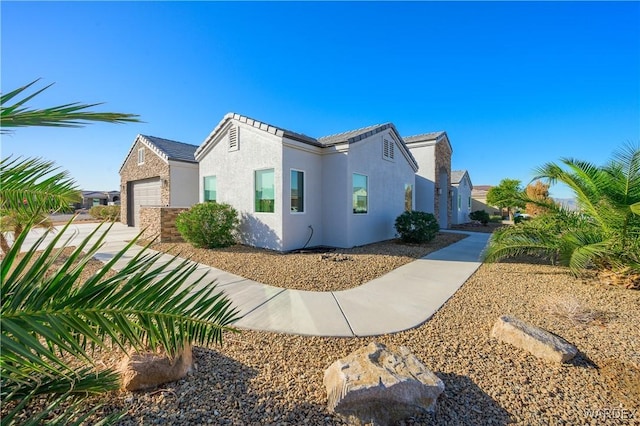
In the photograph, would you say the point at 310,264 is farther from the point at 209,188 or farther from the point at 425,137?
the point at 425,137

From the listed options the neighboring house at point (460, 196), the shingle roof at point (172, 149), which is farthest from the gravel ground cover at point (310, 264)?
the neighboring house at point (460, 196)

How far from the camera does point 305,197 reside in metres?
9.44

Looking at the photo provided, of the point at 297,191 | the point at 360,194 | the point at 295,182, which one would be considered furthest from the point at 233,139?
the point at 360,194

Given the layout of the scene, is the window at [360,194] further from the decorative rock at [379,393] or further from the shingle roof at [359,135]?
the decorative rock at [379,393]

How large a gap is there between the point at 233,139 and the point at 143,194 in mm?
11198

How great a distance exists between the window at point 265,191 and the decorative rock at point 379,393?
702cm

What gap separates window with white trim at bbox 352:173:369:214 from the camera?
9.94 m

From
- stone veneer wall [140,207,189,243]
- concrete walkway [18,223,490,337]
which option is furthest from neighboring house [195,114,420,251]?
concrete walkway [18,223,490,337]

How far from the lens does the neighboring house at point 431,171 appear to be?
17.2 meters

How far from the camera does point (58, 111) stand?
1.56 m

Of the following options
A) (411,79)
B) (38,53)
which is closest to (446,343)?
(38,53)

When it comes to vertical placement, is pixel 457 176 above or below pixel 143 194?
above

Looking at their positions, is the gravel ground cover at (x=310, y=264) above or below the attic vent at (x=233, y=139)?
below

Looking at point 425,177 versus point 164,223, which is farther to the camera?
point 425,177
